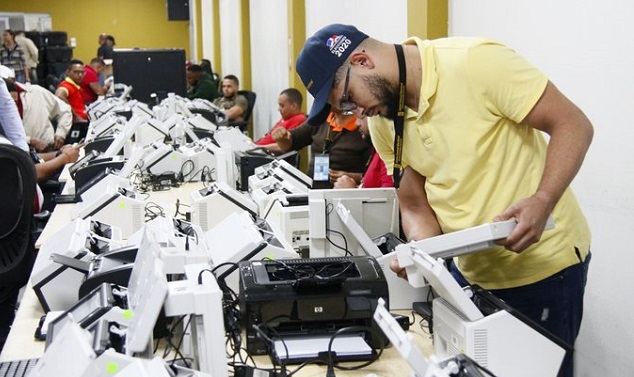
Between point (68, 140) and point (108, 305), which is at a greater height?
point (108, 305)

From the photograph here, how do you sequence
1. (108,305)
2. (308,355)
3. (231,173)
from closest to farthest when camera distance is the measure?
(108,305), (308,355), (231,173)

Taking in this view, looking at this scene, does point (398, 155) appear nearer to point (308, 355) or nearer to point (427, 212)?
point (427, 212)

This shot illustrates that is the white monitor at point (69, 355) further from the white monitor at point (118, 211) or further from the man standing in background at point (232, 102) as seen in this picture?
the man standing in background at point (232, 102)

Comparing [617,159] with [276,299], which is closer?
[276,299]

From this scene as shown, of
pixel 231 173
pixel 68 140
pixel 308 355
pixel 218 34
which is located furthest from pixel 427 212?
pixel 218 34

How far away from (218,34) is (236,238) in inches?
550

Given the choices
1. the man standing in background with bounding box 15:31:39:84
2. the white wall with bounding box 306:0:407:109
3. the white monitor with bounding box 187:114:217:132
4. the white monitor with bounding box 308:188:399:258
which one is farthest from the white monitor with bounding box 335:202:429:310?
the man standing in background with bounding box 15:31:39:84

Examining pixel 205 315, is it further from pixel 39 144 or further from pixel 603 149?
pixel 39 144

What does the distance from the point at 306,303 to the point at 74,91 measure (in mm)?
9386

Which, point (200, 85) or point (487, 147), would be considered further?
point (200, 85)

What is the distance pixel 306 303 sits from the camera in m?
2.24

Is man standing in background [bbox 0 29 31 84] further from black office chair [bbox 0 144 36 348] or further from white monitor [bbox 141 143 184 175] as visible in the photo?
black office chair [bbox 0 144 36 348]

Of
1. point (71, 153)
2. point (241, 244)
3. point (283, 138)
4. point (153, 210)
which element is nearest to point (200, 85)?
point (283, 138)

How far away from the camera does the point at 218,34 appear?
16.1m
